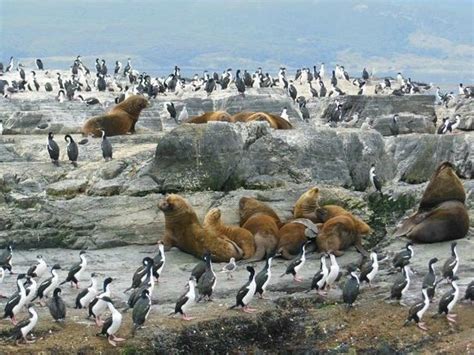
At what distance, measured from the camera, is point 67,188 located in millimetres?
18391

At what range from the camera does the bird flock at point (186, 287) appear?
43.6 feet

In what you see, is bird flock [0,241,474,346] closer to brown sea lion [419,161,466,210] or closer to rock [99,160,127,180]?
brown sea lion [419,161,466,210]

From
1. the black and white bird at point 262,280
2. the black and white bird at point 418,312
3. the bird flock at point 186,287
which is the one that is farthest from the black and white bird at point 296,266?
the black and white bird at point 418,312

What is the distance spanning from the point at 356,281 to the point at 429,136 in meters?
9.14

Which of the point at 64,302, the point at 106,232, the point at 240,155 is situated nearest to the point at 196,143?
the point at 240,155

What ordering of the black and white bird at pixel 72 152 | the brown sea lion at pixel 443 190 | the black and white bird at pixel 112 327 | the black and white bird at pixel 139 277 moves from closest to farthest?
1. the black and white bird at pixel 112 327
2. the black and white bird at pixel 139 277
3. the brown sea lion at pixel 443 190
4. the black and white bird at pixel 72 152

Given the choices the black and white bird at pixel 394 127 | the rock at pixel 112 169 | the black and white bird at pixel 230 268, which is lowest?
the black and white bird at pixel 394 127

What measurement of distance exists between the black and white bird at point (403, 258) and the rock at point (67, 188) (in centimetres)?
595

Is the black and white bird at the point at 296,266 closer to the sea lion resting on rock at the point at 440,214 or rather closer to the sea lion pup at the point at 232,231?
the sea lion pup at the point at 232,231

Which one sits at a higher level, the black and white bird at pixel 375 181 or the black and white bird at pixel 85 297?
the black and white bird at pixel 375 181

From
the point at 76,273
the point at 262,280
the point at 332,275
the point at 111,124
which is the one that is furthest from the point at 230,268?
the point at 111,124

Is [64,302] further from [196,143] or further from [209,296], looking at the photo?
[196,143]

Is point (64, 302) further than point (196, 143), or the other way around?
point (196, 143)

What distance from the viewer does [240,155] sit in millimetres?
18891
